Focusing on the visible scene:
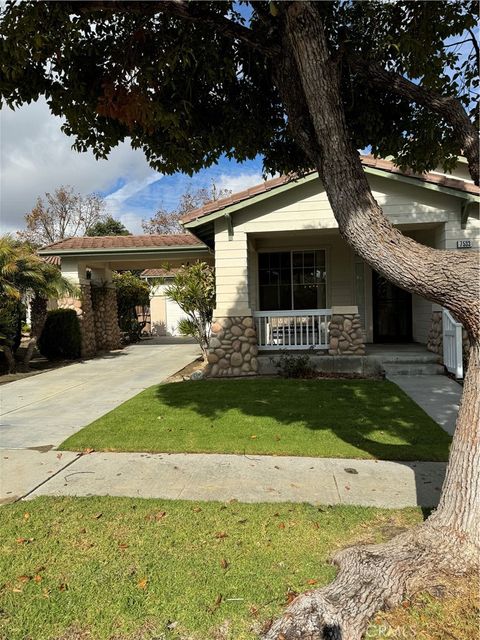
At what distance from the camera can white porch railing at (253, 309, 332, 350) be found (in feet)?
35.7

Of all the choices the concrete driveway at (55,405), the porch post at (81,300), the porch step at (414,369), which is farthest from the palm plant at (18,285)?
the porch step at (414,369)

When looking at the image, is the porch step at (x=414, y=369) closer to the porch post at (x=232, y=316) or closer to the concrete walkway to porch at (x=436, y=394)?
the concrete walkway to porch at (x=436, y=394)

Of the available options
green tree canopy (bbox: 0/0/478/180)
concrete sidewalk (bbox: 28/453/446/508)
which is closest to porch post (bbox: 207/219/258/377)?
green tree canopy (bbox: 0/0/478/180)

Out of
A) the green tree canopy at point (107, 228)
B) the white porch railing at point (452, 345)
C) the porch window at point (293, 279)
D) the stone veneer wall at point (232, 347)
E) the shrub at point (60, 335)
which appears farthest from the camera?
the green tree canopy at point (107, 228)

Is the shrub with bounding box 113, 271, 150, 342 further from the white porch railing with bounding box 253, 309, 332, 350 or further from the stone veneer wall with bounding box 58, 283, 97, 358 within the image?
the white porch railing with bounding box 253, 309, 332, 350

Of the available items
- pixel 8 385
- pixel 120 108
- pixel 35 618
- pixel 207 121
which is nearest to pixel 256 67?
pixel 207 121

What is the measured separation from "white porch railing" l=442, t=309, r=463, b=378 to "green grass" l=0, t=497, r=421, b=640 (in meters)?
5.77

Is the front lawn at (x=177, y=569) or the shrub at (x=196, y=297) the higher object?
the shrub at (x=196, y=297)

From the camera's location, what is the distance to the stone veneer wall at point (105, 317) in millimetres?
16453

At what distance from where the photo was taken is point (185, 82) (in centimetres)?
491

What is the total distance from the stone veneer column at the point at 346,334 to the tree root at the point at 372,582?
7.67 metres

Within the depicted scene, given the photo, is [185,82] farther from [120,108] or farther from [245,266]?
[245,266]

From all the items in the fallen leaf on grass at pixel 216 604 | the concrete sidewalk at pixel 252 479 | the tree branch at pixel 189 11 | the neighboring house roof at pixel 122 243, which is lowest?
the fallen leaf on grass at pixel 216 604

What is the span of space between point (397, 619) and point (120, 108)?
15.0 ft
